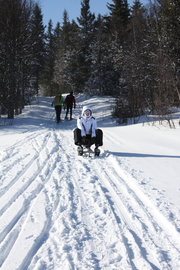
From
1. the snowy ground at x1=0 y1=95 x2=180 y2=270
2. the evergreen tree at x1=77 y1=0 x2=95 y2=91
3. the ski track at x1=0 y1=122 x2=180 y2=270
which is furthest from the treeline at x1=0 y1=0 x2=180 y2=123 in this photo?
the ski track at x1=0 y1=122 x2=180 y2=270

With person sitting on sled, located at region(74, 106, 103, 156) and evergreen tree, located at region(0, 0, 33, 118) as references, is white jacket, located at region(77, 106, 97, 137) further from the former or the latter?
evergreen tree, located at region(0, 0, 33, 118)

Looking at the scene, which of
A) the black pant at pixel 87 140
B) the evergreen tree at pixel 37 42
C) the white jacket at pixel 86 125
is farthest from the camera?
the evergreen tree at pixel 37 42

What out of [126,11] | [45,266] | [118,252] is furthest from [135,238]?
[126,11]

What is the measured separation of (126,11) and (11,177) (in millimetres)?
32806

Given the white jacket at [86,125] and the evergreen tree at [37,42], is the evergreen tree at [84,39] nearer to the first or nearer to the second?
the evergreen tree at [37,42]

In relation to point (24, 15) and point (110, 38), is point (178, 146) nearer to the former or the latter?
point (24, 15)

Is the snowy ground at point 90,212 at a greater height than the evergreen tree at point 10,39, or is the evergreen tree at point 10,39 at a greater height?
the evergreen tree at point 10,39

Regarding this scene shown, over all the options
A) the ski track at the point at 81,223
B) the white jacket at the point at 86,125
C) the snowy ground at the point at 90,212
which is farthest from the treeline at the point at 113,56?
the ski track at the point at 81,223

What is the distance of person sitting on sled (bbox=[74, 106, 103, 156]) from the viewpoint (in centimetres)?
650

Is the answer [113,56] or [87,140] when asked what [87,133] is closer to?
[87,140]

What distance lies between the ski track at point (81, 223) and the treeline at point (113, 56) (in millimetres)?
7608

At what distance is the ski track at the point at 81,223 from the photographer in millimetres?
2199

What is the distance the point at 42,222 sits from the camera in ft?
9.32

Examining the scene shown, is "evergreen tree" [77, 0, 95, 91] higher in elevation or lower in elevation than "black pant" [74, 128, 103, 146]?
higher
